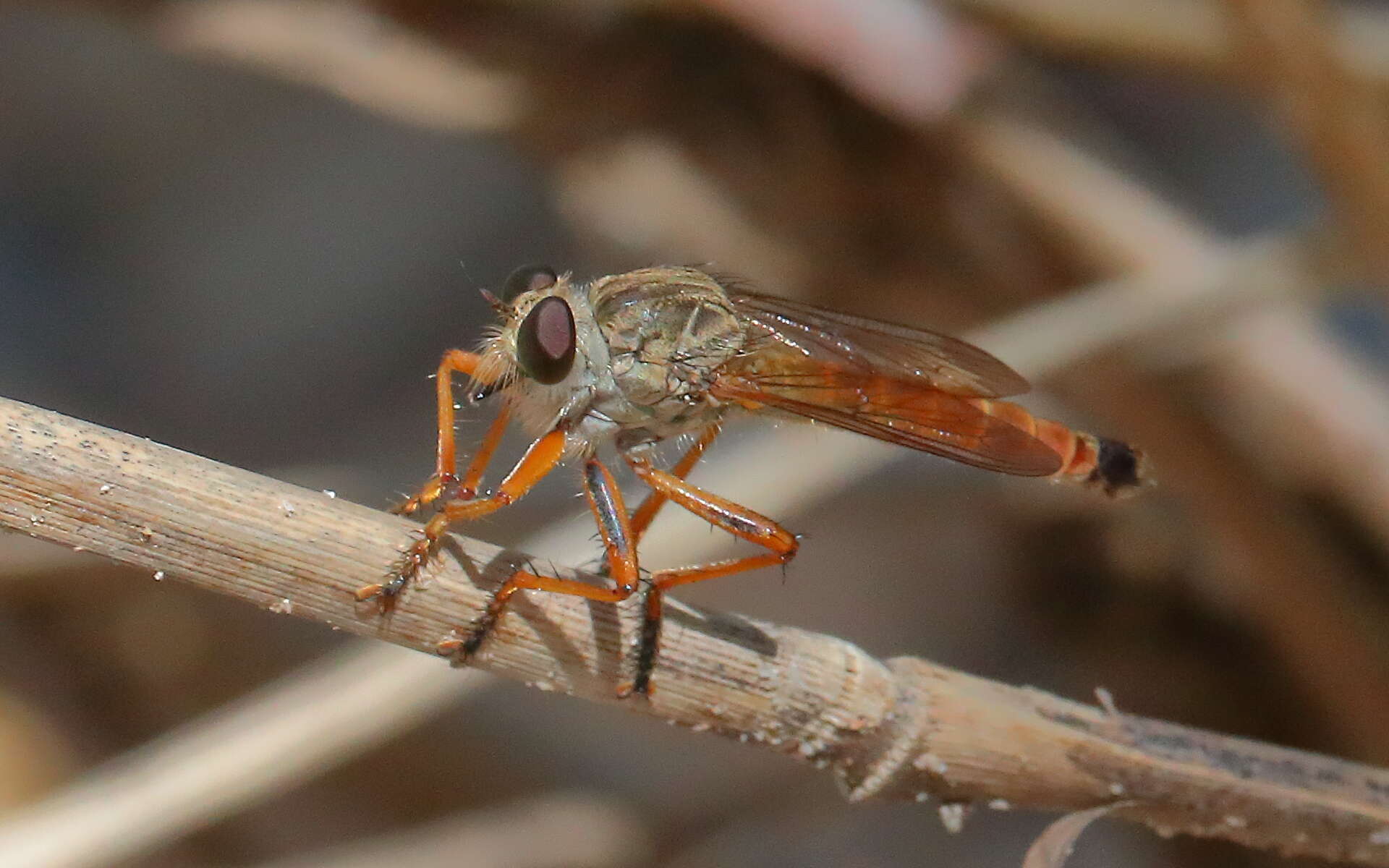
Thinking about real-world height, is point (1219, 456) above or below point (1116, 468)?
above

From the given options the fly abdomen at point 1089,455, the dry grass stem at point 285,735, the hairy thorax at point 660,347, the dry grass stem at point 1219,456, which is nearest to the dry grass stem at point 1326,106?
the dry grass stem at point 1219,456

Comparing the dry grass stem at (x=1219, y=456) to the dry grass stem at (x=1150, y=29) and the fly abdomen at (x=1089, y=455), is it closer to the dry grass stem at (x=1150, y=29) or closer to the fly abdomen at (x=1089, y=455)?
the dry grass stem at (x=1150, y=29)

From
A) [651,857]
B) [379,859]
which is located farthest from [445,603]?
[651,857]

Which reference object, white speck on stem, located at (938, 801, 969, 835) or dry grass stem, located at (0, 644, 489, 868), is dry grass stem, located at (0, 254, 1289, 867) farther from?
white speck on stem, located at (938, 801, 969, 835)

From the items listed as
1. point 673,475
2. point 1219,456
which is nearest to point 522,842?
point 673,475

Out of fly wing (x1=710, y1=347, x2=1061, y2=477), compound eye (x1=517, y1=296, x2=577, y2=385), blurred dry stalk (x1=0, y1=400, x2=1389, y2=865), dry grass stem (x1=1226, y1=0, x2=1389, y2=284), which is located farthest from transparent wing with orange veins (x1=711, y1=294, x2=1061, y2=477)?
dry grass stem (x1=1226, y1=0, x2=1389, y2=284)

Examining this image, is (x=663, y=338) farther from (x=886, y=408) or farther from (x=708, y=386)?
(x=886, y=408)
